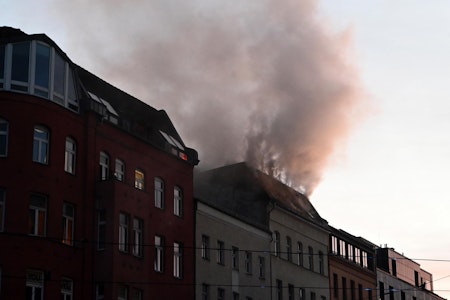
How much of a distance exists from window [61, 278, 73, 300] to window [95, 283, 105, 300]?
173 cm

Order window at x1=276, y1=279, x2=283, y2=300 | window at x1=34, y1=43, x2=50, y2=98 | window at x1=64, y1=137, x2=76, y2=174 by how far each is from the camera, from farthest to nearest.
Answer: window at x1=276, y1=279, x2=283, y2=300
window at x1=64, y1=137, x2=76, y2=174
window at x1=34, y1=43, x2=50, y2=98

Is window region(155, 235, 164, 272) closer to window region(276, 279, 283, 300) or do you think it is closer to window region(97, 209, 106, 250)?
window region(97, 209, 106, 250)

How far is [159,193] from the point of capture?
54.9 metres

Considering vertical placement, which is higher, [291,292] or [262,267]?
[262,267]

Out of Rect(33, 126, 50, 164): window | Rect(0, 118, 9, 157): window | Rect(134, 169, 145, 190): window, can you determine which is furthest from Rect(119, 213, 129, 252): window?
Rect(0, 118, 9, 157): window

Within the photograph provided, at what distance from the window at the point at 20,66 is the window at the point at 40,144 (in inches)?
85.2

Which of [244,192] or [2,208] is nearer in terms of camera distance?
[2,208]

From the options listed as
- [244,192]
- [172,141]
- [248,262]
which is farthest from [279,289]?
[172,141]

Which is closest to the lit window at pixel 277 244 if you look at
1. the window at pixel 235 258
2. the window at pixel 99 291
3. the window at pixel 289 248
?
the window at pixel 289 248

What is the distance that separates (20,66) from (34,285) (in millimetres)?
11018

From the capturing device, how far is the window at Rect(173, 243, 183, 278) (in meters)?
55.0

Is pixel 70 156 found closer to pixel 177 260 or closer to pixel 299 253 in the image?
pixel 177 260

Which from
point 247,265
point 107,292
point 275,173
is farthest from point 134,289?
point 275,173

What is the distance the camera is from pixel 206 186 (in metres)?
72.1
